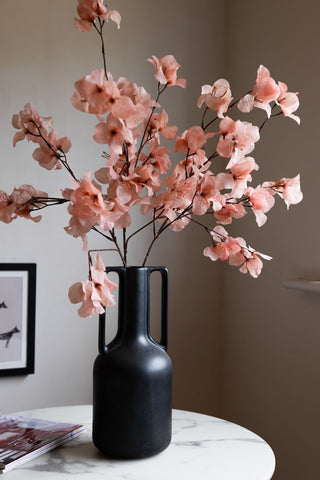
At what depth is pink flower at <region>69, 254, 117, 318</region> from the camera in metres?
1.00

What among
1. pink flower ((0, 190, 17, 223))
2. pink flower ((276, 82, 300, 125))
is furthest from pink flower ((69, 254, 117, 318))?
pink flower ((276, 82, 300, 125))

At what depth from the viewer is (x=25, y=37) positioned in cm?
201

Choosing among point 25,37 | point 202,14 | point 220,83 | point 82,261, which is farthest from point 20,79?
point 220,83

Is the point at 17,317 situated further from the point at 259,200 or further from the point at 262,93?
the point at 262,93

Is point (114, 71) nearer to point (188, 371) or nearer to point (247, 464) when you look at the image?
point (188, 371)

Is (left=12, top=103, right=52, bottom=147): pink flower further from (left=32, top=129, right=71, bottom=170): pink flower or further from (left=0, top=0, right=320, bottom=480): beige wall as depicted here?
(left=0, top=0, right=320, bottom=480): beige wall

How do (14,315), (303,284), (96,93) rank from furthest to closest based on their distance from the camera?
(14,315)
(303,284)
(96,93)

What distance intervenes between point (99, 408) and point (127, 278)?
266 mm

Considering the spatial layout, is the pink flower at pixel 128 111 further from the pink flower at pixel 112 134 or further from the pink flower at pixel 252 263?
the pink flower at pixel 252 263

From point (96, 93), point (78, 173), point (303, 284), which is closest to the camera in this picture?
point (96, 93)

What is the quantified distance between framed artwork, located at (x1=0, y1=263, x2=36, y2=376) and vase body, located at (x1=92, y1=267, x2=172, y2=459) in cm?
87

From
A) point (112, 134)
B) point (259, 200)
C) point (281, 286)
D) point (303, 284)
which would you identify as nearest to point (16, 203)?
point (112, 134)

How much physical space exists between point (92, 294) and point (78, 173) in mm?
1184

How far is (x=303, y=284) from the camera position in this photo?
1.83m
